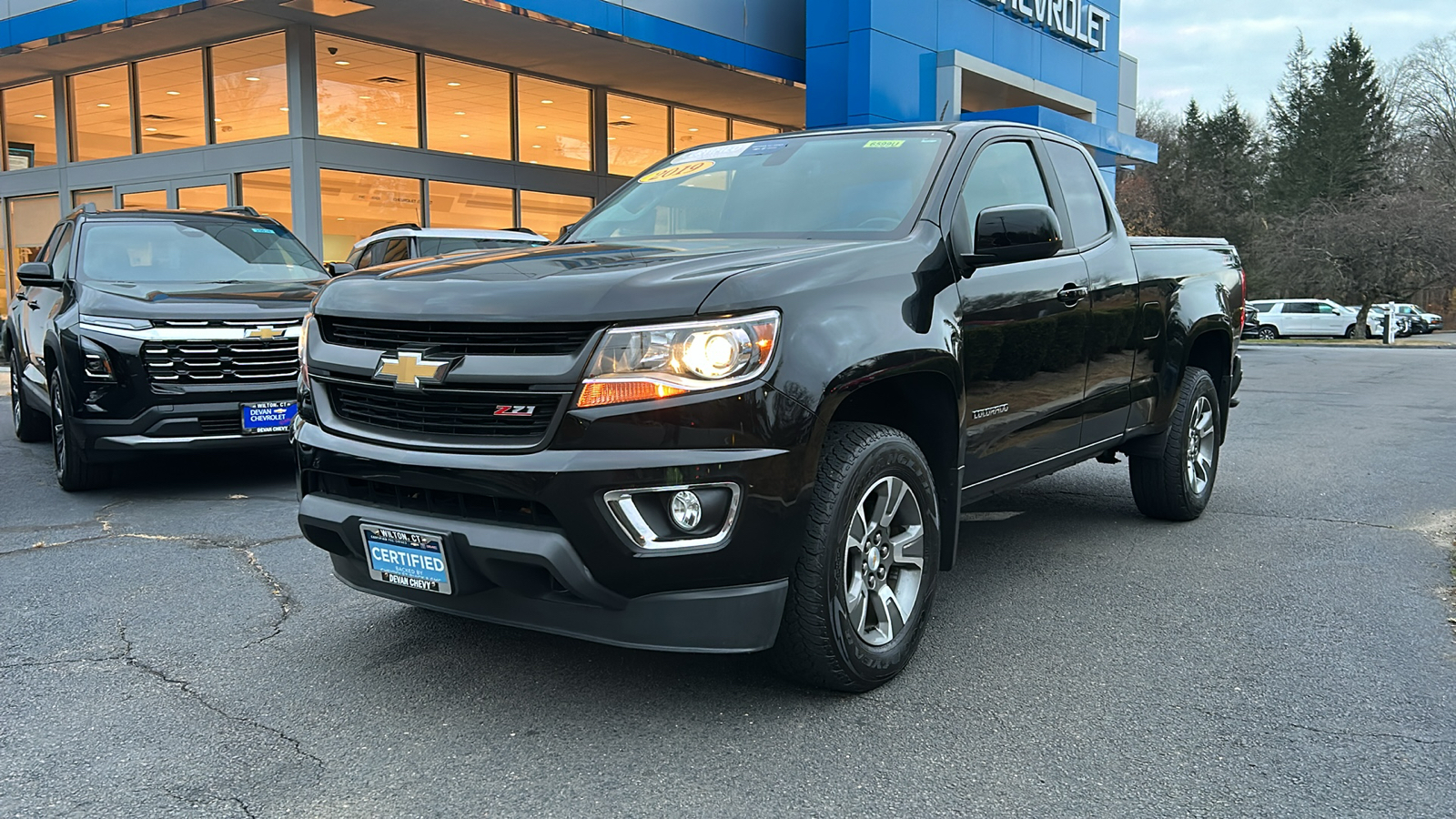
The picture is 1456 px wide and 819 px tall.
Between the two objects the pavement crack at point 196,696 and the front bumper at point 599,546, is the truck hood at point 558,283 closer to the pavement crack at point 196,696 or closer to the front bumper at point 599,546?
the front bumper at point 599,546

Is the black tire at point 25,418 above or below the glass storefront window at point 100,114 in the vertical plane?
below

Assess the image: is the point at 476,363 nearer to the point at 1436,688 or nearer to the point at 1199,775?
the point at 1199,775

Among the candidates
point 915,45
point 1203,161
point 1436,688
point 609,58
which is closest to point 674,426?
point 1436,688

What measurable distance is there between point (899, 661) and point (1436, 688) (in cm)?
173

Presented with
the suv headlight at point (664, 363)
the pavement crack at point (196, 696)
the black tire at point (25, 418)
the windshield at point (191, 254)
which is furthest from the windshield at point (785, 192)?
the black tire at point (25, 418)

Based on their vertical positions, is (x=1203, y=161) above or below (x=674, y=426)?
above

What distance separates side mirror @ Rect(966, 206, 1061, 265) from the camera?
156 inches

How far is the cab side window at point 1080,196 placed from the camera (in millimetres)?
5156

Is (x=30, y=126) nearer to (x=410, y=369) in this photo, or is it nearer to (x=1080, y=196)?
(x=1080, y=196)

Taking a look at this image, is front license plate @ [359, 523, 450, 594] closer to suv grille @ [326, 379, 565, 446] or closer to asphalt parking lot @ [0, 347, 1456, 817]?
suv grille @ [326, 379, 565, 446]

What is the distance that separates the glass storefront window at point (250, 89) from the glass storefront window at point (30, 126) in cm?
525

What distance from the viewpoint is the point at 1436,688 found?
3.65 meters

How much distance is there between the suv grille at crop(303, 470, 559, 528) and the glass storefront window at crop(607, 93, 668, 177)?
18575 mm

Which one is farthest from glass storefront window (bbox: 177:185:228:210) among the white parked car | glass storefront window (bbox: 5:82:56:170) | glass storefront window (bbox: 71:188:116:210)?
the white parked car
